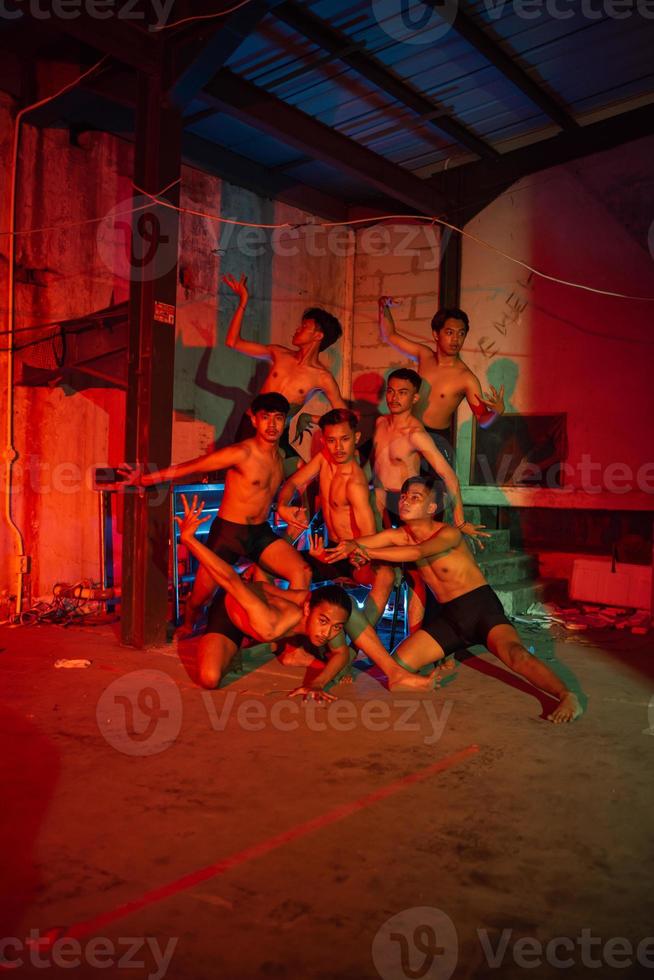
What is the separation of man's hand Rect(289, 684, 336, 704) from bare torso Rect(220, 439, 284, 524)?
1.42 meters

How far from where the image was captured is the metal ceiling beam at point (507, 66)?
6.77 meters

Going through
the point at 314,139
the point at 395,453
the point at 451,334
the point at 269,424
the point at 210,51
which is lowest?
the point at 395,453

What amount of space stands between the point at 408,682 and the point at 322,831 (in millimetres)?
2174

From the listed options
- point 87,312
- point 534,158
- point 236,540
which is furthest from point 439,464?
point 534,158

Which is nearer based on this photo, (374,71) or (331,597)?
(331,597)

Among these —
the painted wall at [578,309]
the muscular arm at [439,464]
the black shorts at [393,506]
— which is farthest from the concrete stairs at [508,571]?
the muscular arm at [439,464]

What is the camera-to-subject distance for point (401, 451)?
6.52 m

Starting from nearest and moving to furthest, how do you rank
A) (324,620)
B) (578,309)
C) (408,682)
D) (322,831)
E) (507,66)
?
1. (322,831)
2. (324,620)
3. (408,682)
4. (507,66)
5. (578,309)

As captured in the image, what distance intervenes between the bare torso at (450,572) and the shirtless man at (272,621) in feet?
1.82

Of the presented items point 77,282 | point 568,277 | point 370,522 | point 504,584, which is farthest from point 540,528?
point 77,282

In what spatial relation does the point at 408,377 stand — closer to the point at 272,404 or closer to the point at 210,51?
the point at 272,404

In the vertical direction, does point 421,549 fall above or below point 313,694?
above

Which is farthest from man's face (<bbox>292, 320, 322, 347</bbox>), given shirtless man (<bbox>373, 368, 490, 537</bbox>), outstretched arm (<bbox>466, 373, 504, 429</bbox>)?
outstretched arm (<bbox>466, 373, 504, 429</bbox>)

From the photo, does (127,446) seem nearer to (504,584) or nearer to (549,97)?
(504,584)
